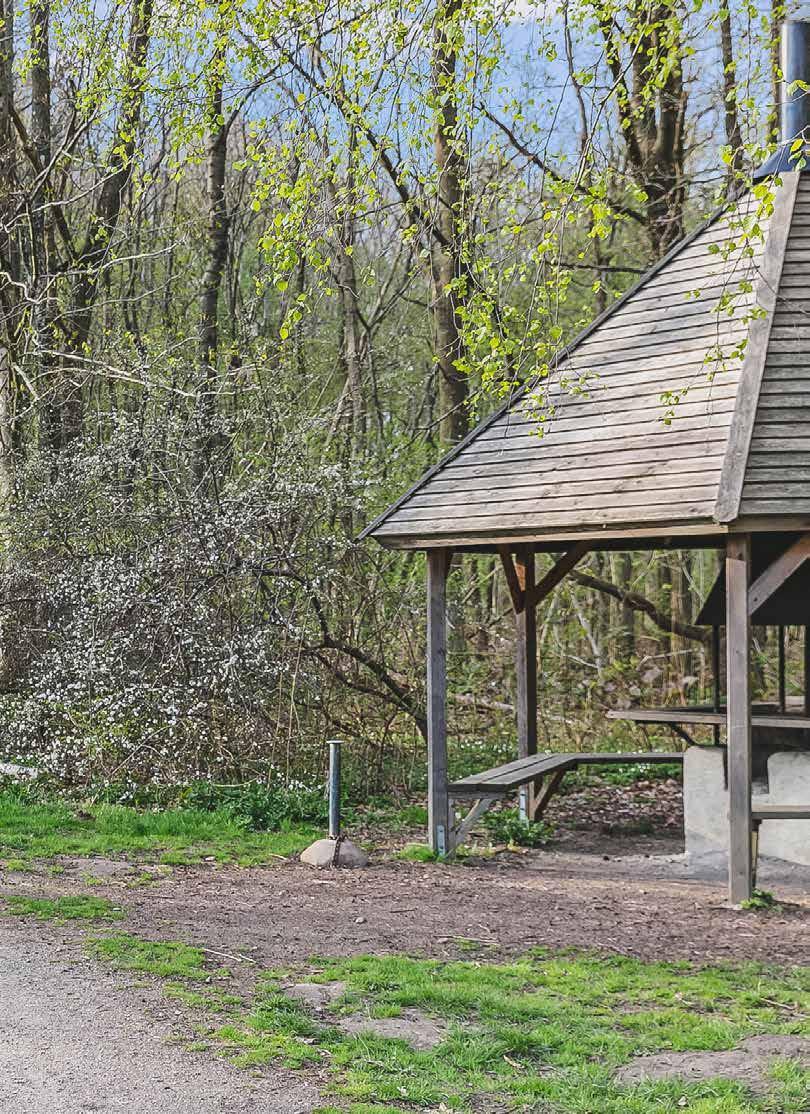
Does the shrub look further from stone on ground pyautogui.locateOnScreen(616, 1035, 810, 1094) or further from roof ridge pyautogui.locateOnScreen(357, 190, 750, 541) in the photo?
stone on ground pyautogui.locateOnScreen(616, 1035, 810, 1094)

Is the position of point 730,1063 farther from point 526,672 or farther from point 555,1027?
point 526,672

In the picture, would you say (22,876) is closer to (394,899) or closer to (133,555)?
(394,899)

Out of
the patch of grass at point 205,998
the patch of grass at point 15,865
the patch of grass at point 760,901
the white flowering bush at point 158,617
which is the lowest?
the patch of grass at point 760,901

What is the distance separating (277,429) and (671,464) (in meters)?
6.19

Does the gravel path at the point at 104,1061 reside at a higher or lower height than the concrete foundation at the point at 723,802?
lower

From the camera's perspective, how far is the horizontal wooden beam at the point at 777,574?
843 centimetres

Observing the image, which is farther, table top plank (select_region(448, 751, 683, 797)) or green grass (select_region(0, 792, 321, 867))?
table top plank (select_region(448, 751, 683, 797))

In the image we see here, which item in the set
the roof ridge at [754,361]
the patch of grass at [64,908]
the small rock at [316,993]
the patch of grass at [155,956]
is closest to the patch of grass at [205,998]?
the patch of grass at [155,956]

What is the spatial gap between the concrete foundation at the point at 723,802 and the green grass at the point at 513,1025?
120 inches

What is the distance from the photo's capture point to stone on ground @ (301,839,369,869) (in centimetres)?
939

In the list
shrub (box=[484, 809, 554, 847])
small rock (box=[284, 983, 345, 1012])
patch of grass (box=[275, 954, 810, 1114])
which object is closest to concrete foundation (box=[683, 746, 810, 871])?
shrub (box=[484, 809, 554, 847])

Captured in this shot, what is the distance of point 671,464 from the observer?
8.89m

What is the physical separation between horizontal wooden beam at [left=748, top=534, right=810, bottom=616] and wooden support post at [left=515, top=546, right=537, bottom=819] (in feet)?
10.7

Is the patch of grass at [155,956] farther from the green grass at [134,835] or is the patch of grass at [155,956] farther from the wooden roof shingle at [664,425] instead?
the wooden roof shingle at [664,425]
